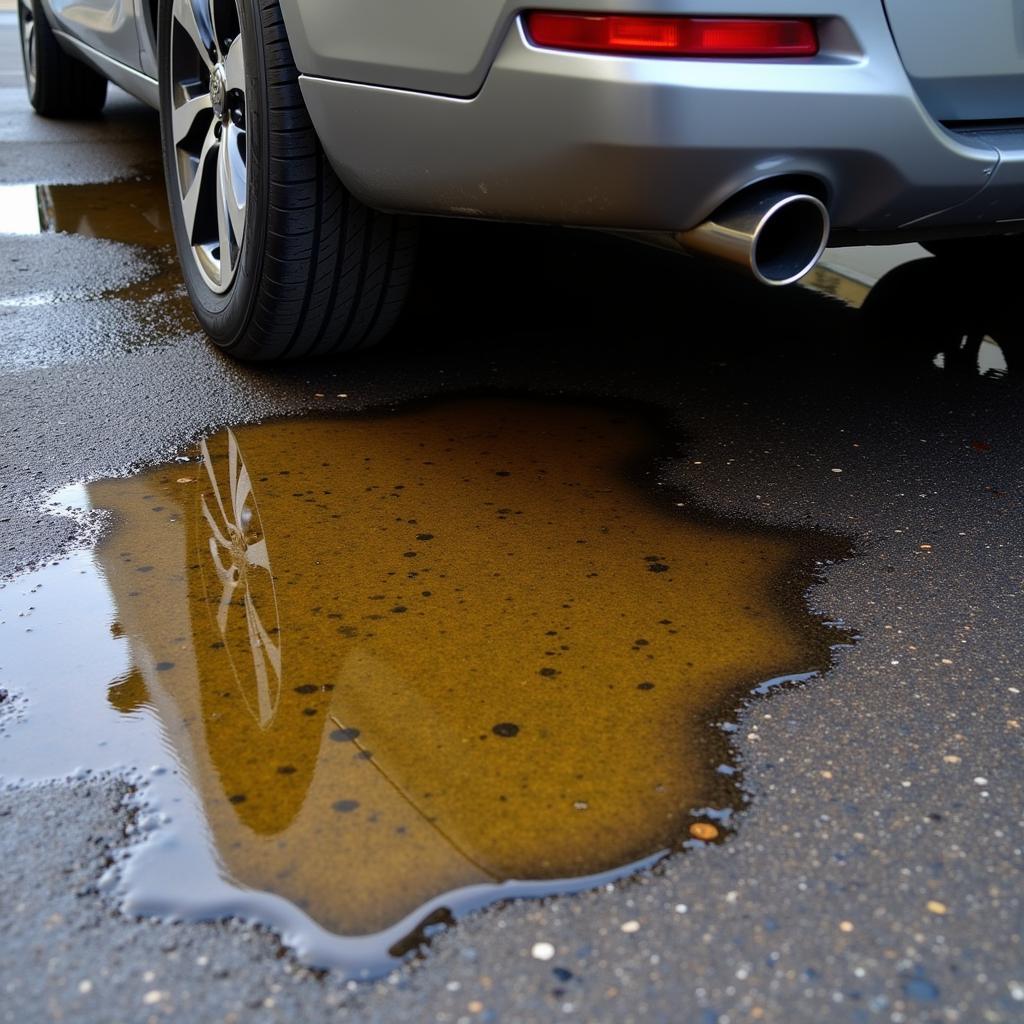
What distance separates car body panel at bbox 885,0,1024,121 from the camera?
207cm

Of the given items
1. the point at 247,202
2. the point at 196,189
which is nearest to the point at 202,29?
the point at 196,189

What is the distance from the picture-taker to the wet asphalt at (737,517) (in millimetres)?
1346

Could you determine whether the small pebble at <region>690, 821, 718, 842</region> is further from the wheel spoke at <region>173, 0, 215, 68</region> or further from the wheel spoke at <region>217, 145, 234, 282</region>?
the wheel spoke at <region>173, 0, 215, 68</region>

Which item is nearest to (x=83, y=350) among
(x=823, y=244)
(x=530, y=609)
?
(x=530, y=609)

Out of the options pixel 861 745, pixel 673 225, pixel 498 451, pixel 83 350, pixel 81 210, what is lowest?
pixel 81 210

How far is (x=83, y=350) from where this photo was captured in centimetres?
326

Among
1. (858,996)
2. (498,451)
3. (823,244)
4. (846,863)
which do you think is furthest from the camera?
(498,451)

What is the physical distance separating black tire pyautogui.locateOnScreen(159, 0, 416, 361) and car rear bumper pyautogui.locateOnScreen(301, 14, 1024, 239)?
0.37 metres

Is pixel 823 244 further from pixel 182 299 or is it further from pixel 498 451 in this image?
pixel 182 299

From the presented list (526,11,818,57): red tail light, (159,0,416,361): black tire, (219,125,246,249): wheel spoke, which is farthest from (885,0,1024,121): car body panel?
(219,125,246,249): wheel spoke

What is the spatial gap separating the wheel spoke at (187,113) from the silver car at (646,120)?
336mm

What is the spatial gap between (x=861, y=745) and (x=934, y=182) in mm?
985

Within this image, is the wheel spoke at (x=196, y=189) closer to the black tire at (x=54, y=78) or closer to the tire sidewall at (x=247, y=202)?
the tire sidewall at (x=247, y=202)

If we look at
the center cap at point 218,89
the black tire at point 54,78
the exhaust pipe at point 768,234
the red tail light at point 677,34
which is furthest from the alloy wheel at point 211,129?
the black tire at point 54,78
